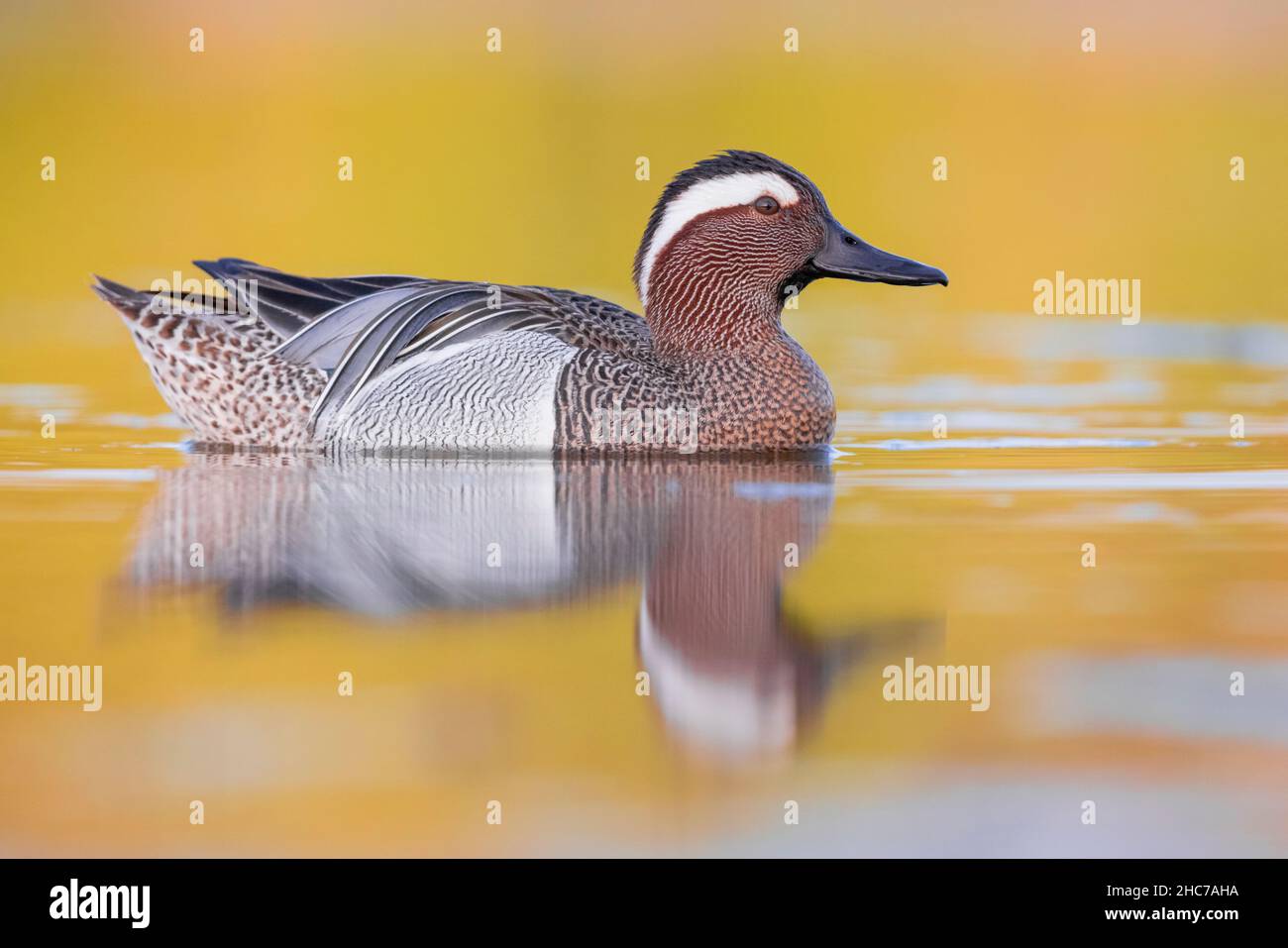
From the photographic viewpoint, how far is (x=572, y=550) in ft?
21.8

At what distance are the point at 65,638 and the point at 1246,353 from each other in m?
10.2

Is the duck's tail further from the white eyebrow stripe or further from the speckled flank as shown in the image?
the white eyebrow stripe

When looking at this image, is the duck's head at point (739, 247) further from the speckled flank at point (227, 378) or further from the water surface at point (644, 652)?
the speckled flank at point (227, 378)

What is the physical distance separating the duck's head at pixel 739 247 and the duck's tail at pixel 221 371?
5.76 ft

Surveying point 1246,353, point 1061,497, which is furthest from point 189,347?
point 1246,353

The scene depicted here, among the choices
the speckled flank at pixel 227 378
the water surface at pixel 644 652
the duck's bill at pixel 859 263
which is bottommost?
the water surface at pixel 644 652

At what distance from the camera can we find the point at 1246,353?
45.2 feet

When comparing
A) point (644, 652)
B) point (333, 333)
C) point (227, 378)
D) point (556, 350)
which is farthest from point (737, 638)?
point (227, 378)

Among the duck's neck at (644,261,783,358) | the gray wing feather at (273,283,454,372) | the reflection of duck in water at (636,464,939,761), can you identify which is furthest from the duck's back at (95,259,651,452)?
the reflection of duck in water at (636,464,939,761)

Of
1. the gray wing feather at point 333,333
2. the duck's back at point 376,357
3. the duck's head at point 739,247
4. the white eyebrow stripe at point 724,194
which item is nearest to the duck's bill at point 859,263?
the duck's head at point 739,247

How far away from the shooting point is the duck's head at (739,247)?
9.52 metres

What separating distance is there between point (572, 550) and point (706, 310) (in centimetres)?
318

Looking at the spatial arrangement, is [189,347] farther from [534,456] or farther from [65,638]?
[65,638]

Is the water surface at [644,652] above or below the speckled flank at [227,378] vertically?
below
